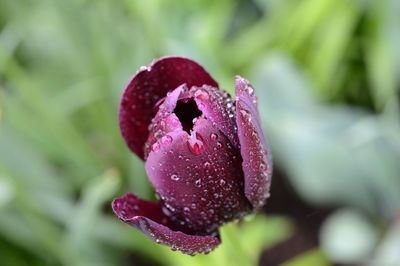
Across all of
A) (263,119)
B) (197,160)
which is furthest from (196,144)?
(263,119)

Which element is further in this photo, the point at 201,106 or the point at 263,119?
the point at 263,119

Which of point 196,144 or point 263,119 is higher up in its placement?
point 263,119

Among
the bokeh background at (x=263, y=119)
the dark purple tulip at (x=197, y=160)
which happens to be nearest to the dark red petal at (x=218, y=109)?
the dark purple tulip at (x=197, y=160)

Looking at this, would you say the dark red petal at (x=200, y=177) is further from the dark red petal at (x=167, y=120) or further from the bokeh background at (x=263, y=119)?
the bokeh background at (x=263, y=119)

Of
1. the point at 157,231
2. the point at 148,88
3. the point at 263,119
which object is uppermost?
the point at 263,119

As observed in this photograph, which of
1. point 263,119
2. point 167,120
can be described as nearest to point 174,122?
point 167,120

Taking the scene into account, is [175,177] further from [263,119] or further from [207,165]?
[263,119]
